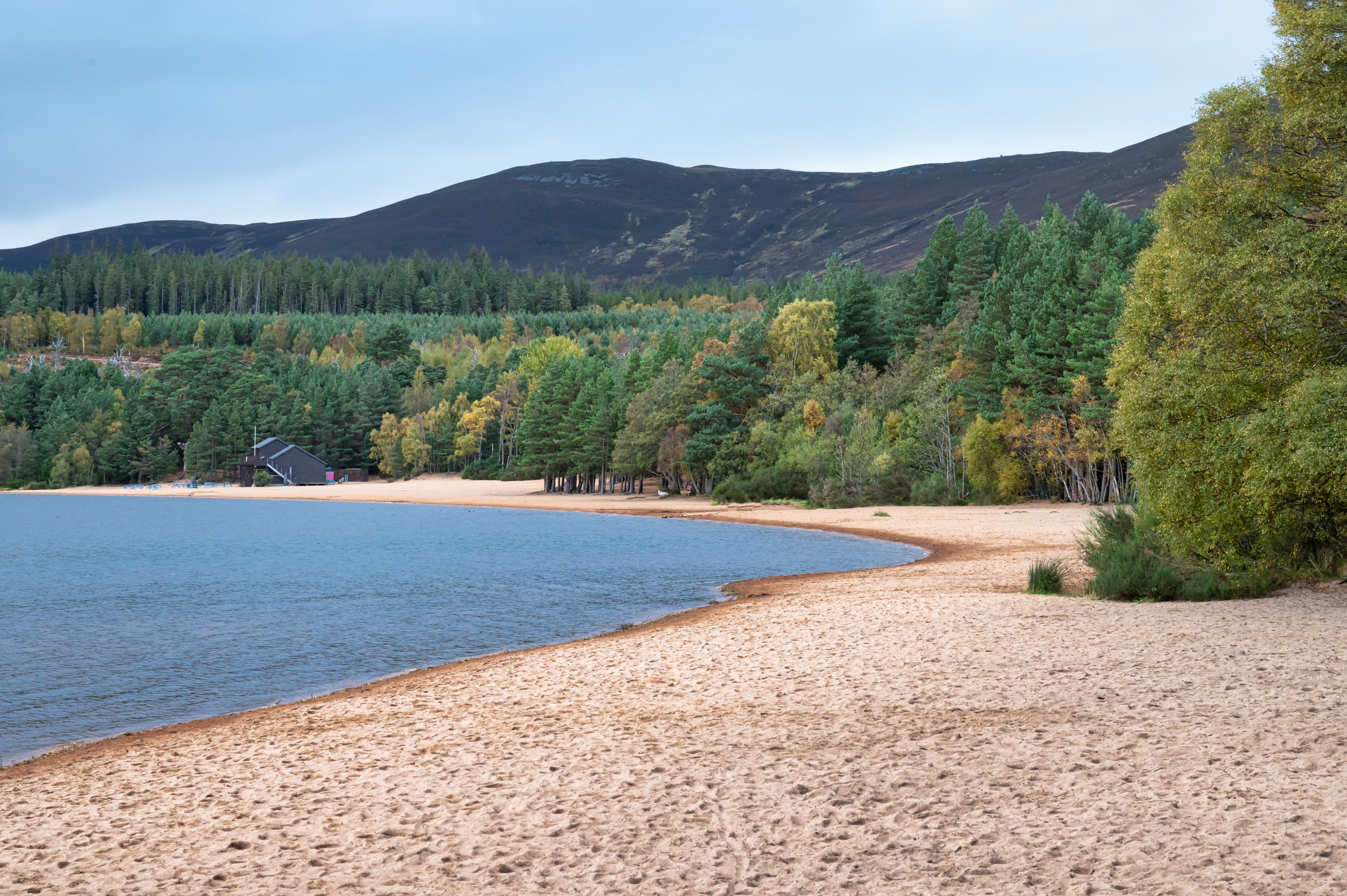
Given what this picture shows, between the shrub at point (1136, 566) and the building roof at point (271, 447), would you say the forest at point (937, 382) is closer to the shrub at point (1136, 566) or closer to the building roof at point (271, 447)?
the shrub at point (1136, 566)

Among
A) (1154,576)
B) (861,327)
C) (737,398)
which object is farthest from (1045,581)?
(861,327)

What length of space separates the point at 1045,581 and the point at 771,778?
13.8 m

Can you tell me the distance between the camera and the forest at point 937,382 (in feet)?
54.0

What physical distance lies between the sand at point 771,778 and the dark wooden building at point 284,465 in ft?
376

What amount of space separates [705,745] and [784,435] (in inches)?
2395

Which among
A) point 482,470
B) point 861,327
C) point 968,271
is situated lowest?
point 482,470

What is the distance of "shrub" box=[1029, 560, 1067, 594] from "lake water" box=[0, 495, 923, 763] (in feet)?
25.2

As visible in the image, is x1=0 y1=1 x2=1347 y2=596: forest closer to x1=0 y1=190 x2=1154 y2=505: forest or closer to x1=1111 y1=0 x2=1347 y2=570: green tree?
x1=1111 y1=0 x2=1347 y2=570: green tree

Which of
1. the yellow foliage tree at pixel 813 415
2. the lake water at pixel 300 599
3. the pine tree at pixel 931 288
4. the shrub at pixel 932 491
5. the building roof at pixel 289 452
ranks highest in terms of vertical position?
the pine tree at pixel 931 288

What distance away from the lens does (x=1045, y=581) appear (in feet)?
66.8

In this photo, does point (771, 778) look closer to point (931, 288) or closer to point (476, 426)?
point (931, 288)

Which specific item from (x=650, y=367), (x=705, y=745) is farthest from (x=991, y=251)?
(x=705, y=745)

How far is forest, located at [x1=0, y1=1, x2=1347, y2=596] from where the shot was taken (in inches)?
648

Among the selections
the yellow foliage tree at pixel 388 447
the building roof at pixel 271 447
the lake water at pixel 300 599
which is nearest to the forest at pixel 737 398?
the yellow foliage tree at pixel 388 447
